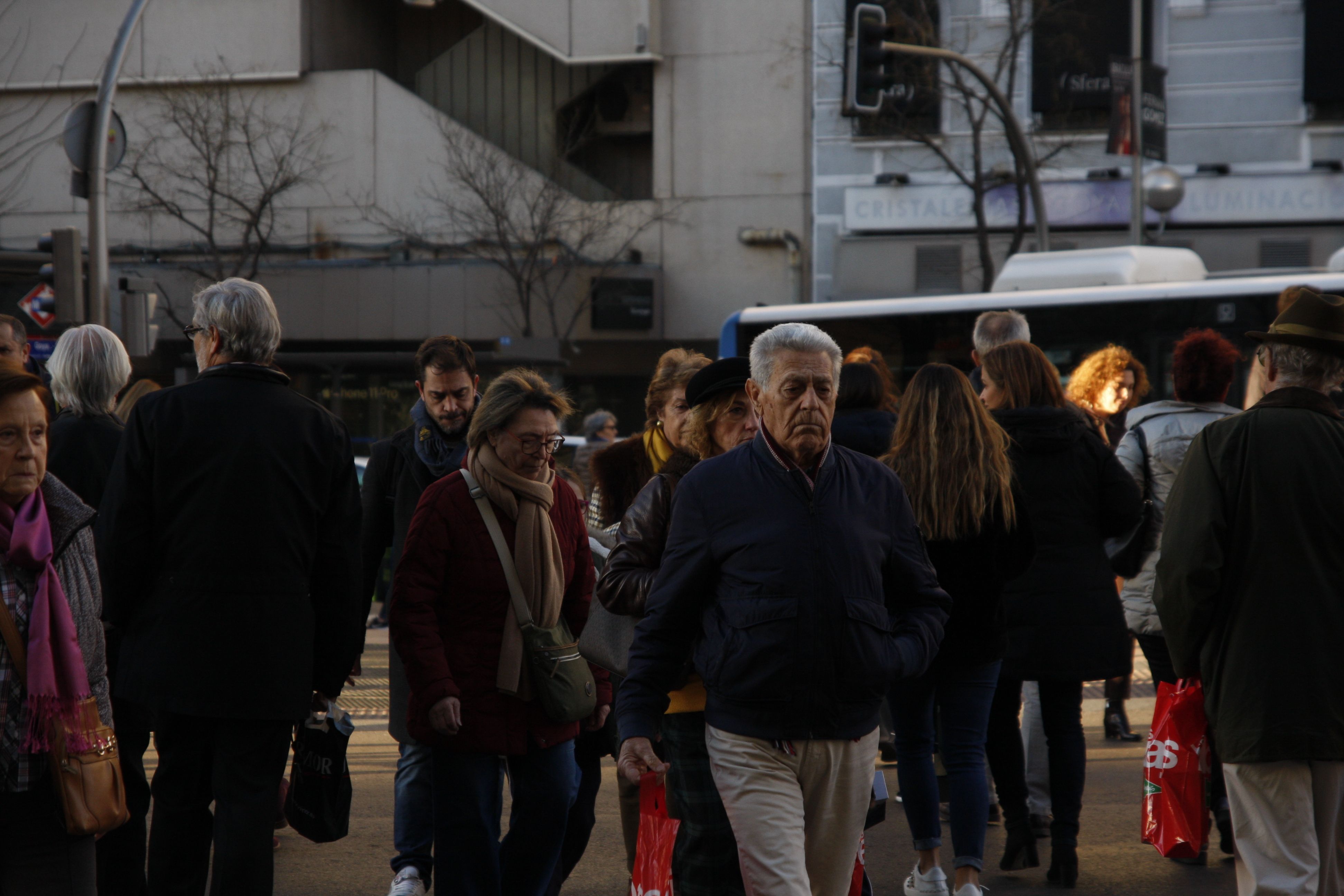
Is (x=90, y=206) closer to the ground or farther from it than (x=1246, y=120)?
closer to the ground

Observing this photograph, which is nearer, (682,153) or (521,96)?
(682,153)

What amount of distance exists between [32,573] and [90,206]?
448 inches

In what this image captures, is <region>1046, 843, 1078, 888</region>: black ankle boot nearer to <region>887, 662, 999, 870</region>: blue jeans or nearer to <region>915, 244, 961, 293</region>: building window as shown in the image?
<region>887, 662, 999, 870</region>: blue jeans

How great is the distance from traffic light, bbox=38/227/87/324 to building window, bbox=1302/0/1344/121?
721 inches

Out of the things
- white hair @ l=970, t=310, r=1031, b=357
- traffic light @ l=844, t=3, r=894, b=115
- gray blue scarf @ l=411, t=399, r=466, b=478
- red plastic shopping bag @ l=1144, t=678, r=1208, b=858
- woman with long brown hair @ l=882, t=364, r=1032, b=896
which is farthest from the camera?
traffic light @ l=844, t=3, r=894, b=115

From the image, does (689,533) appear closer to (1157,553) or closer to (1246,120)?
(1157,553)

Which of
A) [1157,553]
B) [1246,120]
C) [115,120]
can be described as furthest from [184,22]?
[1157,553]

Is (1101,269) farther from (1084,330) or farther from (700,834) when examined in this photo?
(700,834)

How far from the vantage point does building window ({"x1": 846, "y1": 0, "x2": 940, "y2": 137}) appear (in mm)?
22156

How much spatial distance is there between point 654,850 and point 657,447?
205 centimetres

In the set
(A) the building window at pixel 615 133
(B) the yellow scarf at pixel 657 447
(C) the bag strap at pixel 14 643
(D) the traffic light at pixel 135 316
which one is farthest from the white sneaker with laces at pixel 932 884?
(A) the building window at pixel 615 133

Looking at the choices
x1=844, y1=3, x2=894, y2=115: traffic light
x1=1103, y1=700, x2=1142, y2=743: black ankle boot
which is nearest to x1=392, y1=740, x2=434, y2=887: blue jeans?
x1=1103, y1=700, x2=1142, y2=743: black ankle boot

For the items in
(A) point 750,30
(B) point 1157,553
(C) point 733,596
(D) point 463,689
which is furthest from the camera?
(A) point 750,30

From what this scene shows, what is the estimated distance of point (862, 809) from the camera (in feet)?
→ 12.1
